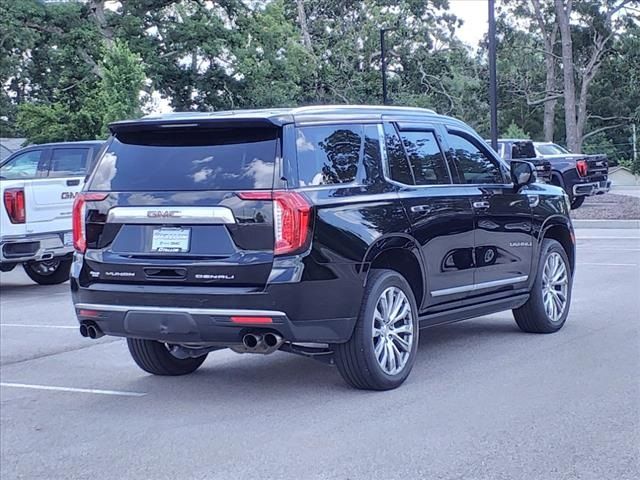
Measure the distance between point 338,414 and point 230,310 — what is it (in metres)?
1.00

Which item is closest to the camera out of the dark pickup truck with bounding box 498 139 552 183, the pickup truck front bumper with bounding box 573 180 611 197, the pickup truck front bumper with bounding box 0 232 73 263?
the pickup truck front bumper with bounding box 0 232 73 263

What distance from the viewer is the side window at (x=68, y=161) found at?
49.6ft

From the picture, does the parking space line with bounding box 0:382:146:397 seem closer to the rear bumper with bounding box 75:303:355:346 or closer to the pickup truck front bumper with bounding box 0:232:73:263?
the rear bumper with bounding box 75:303:355:346

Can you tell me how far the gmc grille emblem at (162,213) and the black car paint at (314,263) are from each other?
61mm

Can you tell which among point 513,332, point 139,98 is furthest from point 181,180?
point 139,98

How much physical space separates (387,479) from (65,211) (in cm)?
980

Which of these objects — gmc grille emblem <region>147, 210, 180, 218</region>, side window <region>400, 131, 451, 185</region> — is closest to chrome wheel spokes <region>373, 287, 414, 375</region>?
side window <region>400, 131, 451, 185</region>

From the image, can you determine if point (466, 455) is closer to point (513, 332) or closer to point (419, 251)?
point (419, 251)

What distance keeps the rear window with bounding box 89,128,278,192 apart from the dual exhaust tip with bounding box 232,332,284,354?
958 mm

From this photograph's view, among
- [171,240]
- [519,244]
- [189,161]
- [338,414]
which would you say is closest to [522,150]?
[519,244]

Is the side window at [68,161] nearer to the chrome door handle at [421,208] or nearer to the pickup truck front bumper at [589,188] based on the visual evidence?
the chrome door handle at [421,208]

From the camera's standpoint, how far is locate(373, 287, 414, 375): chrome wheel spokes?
22.3ft

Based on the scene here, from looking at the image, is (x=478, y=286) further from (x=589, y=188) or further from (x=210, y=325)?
(x=589, y=188)

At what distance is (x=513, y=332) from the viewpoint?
359 inches
